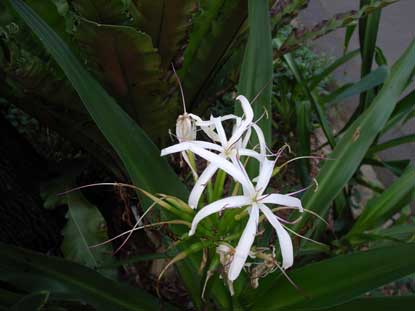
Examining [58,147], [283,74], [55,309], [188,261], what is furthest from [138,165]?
[283,74]

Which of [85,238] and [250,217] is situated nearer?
[250,217]

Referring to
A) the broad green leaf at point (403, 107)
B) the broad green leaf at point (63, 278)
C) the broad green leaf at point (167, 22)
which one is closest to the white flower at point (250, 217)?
the broad green leaf at point (63, 278)

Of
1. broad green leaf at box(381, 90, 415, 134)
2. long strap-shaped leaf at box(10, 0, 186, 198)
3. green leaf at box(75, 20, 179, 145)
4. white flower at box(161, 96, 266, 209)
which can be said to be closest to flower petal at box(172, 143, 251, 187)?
white flower at box(161, 96, 266, 209)

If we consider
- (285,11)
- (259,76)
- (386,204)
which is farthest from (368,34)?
(259,76)

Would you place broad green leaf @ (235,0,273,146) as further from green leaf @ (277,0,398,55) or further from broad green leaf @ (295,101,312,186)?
broad green leaf @ (295,101,312,186)

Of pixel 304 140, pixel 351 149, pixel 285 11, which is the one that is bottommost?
pixel 304 140

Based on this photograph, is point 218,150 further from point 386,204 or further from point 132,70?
point 386,204
